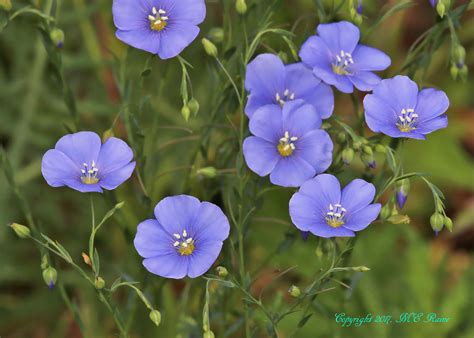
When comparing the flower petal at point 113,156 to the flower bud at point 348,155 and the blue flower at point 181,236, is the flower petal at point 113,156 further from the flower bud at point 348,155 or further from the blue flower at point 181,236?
the flower bud at point 348,155

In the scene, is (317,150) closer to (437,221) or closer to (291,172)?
(291,172)

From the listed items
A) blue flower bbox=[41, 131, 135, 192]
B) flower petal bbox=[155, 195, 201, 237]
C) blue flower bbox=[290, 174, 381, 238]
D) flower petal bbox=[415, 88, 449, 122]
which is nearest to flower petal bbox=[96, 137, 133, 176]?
blue flower bbox=[41, 131, 135, 192]

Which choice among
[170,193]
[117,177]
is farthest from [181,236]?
[170,193]

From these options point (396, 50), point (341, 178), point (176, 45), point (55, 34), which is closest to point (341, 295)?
point (341, 178)

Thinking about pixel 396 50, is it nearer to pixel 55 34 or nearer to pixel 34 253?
pixel 34 253

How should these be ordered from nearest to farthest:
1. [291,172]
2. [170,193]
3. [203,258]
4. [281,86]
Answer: [203,258] < [291,172] < [281,86] < [170,193]

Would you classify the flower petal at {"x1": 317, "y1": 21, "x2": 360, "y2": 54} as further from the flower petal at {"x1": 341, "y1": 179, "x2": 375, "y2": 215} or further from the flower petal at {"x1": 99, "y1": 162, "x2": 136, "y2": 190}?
the flower petal at {"x1": 99, "y1": 162, "x2": 136, "y2": 190}
